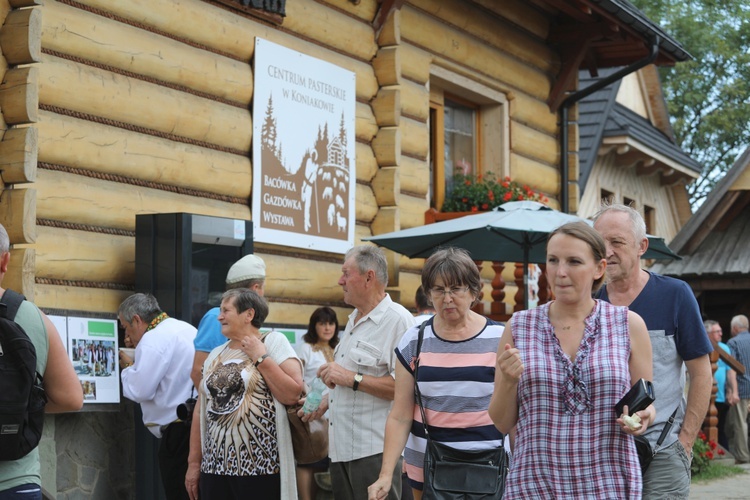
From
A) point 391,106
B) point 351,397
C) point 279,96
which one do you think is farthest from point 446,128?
point 351,397

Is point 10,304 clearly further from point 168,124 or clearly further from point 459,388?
point 168,124

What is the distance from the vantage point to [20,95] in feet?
24.1

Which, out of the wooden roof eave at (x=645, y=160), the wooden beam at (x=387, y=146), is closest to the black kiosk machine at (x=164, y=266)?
the wooden beam at (x=387, y=146)

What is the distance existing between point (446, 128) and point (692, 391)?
7.97m

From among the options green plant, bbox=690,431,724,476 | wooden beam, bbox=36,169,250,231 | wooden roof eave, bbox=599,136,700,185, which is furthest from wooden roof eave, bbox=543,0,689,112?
wooden beam, bbox=36,169,250,231

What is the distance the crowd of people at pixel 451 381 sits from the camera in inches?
164

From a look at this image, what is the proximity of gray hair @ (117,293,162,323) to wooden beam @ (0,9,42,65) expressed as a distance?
155 cm

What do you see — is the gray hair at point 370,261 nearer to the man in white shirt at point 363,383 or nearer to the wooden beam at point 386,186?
the man in white shirt at point 363,383

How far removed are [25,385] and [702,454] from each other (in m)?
11.2

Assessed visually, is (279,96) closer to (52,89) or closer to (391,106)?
(391,106)

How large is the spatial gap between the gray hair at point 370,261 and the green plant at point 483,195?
5.67 metres

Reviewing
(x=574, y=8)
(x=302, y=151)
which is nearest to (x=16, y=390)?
(x=302, y=151)

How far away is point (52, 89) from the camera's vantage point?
7.67m

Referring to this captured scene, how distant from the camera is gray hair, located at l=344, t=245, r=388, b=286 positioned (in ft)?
21.6
